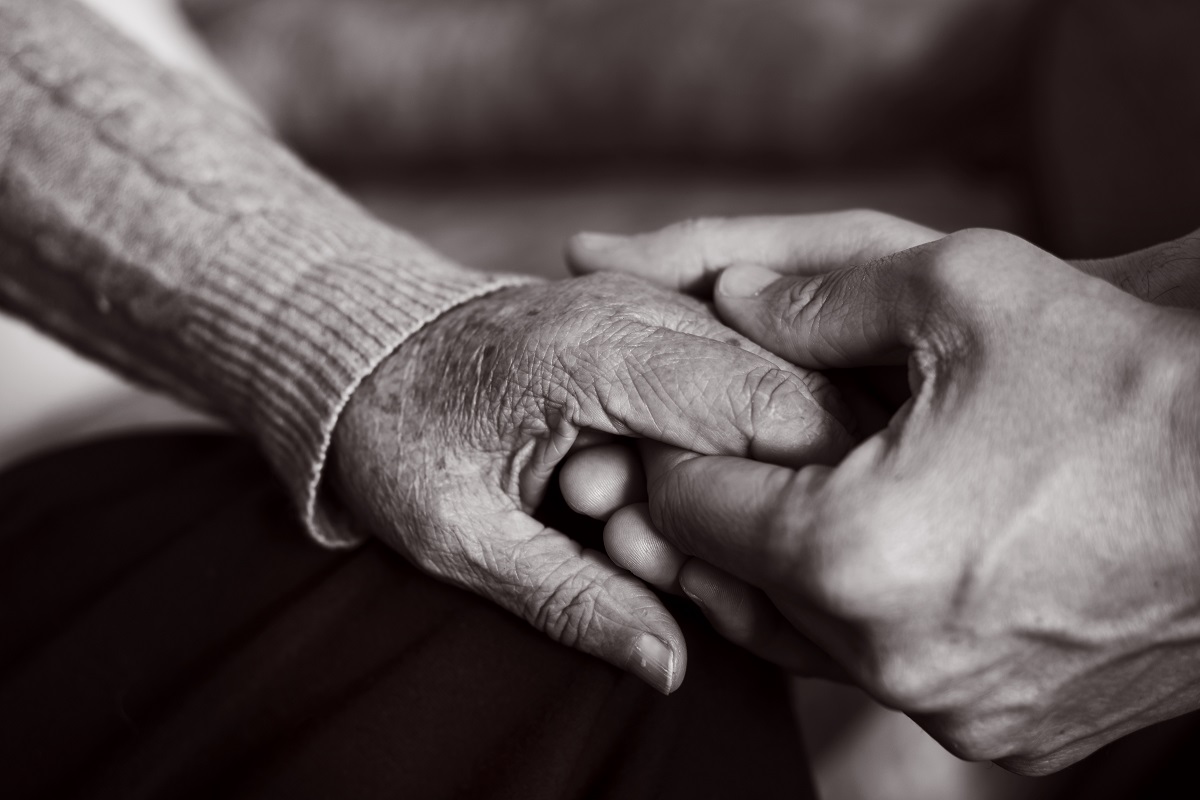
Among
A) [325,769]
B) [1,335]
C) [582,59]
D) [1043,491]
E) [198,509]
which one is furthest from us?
[582,59]

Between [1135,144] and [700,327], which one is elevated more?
[1135,144]

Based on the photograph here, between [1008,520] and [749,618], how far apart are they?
18 centimetres

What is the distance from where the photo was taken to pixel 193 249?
0.75m

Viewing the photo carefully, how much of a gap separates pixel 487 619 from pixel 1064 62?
967mm

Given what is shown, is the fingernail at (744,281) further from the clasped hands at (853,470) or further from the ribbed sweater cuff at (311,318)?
the ribbed sweater cuff at (311,318)

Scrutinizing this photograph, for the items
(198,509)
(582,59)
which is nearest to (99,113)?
(198,509)

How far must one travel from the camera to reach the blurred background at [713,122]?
982mm

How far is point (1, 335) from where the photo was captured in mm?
1205

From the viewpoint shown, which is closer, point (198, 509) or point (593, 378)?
point (593, 378)

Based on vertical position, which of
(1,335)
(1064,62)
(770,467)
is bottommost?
(1,335)

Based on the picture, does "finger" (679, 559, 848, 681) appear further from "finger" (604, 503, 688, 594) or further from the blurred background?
the blurred background

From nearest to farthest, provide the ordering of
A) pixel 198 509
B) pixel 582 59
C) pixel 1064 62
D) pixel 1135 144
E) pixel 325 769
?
pixel 325 769 → pixel 198 509 → pixel 1135 144 → pixel 1064 62 → pixel 582 59

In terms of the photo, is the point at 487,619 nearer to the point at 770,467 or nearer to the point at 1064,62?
the point at 770,467

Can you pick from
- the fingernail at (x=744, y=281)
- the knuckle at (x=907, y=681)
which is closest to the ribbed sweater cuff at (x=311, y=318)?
the fingernail at (x=744, y=281)
